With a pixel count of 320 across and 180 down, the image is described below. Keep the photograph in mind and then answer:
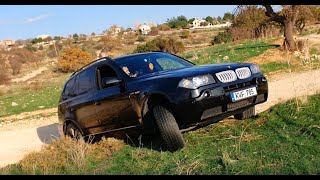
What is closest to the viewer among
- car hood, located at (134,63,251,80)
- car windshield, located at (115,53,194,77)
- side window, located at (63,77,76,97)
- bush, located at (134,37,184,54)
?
car hood, located at (134,63,251,80)

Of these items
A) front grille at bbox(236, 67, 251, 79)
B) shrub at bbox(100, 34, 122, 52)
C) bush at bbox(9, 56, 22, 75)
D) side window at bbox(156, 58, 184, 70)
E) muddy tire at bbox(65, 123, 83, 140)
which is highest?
side window at bbox(156, 58, 184, 70)

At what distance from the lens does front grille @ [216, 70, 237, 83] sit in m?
6.12

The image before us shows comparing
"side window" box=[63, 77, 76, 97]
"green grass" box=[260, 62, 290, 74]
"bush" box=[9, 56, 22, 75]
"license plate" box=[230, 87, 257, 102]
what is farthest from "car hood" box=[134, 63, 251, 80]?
"bush" box=[9, 56, 22, 75]

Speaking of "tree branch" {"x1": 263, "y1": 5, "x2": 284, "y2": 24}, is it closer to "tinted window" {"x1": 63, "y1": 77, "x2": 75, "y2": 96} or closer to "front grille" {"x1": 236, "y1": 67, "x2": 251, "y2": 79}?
"tinted window" {"x1": 63, "y1": 77, "x2": 75, "y2": 96}

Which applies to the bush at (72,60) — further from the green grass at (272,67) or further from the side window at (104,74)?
the side window at (104,74)

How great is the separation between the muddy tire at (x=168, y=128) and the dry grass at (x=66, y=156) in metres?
1.09

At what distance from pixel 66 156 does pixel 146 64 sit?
77.6 inches

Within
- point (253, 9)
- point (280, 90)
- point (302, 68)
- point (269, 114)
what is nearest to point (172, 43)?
point (253, 9)

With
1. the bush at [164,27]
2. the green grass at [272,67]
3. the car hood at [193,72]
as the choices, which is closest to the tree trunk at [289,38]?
the green grass at [272,67]

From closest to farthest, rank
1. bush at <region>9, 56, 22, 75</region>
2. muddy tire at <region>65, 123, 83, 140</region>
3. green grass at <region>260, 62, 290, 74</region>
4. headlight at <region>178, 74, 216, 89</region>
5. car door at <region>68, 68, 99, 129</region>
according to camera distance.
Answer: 1. headlight at <region>178, 74, 216, 89</region>
2. car door at <region>68, 68, 99, 129</region>
3. muddy tire at <region>65, 123, 83, 140</region>
4. green grass at <region>260, 62, 290, 74</region>
5. bush at <region>9, 56, 22, 75</region>

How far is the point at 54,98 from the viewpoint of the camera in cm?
2177

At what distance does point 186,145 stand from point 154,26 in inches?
3022

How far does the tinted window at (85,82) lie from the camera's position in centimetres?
779
